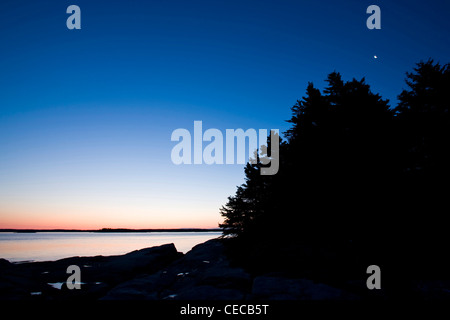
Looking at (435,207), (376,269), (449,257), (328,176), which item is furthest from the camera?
(328,176)

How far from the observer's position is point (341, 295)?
6613mm

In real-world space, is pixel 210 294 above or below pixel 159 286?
above

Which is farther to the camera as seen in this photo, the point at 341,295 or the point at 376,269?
the point at 376,269

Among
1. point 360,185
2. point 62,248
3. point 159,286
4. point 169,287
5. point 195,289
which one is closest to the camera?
point 195,289

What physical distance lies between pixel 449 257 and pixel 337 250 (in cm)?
454

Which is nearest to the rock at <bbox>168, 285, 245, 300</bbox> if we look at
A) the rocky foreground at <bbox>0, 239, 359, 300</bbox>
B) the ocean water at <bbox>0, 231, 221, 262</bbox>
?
the rocky foreground at <bbox>0, 239, 359, 300</bbox>

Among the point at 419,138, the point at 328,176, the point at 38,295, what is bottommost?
the point at 38,295

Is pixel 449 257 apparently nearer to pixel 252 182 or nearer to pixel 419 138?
pixel 419 138

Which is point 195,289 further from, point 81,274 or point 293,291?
point 81,274

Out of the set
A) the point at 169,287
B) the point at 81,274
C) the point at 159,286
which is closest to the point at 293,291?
the point at 169,287

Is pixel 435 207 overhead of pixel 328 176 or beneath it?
beneath

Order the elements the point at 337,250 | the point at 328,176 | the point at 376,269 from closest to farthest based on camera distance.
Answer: the point at 376,269 < the point at 337,250 < the point at 328,176

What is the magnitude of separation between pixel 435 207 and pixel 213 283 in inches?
487
